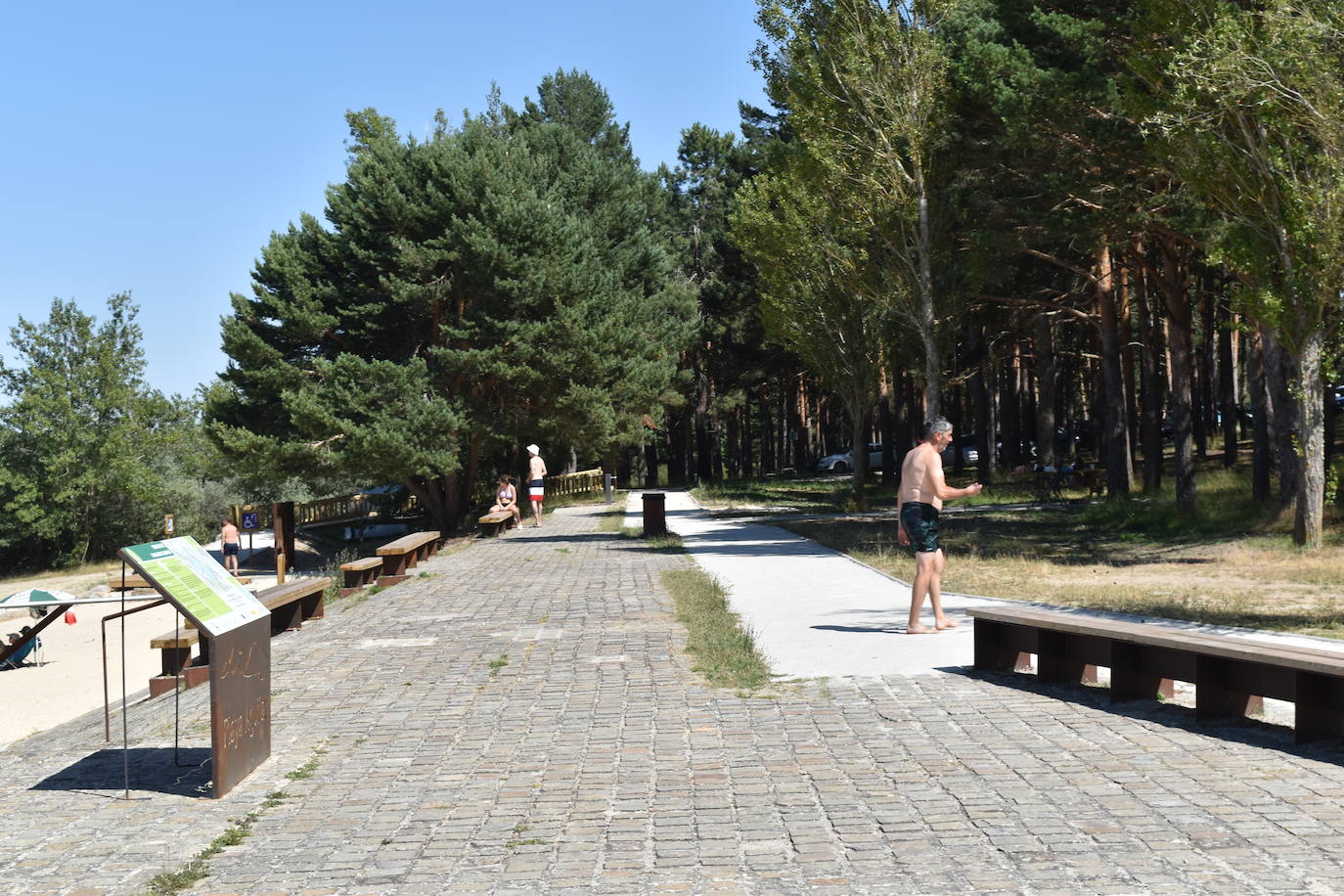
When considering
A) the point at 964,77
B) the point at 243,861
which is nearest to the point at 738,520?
the point at 964,77

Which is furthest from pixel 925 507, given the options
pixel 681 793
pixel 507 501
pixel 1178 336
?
pixel 507 501

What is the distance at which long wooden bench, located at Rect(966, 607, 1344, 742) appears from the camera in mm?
6496

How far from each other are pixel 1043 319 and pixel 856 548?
1782 cm

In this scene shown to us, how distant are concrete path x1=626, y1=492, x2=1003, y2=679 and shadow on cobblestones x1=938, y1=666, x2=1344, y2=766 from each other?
0.68m

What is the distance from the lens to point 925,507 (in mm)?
10344

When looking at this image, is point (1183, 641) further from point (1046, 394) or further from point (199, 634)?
point (1046, 394)

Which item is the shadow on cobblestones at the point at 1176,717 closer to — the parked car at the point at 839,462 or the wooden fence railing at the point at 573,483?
the wooden fence railing at the point at 573,483

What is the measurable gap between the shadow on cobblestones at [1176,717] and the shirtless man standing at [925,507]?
1353mm

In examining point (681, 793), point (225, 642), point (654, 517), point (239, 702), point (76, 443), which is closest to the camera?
point (681, 793)

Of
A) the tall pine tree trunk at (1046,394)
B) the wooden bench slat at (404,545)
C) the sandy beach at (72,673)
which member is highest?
the tall pine tree trunk at (1046,394)

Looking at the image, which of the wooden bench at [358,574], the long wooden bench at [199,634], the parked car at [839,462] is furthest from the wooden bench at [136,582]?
the parked car at [839,462]

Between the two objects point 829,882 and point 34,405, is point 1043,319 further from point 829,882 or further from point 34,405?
point 34,405

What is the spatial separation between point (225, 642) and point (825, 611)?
7337 millimetres

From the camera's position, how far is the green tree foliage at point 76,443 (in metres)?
46.3
